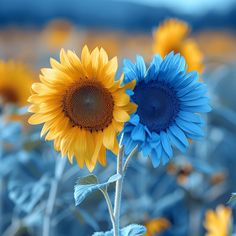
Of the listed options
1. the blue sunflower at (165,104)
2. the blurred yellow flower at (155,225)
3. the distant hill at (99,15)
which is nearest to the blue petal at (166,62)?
the blue sunflower at (165,104)

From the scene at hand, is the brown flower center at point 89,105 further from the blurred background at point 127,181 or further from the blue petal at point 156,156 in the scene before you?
the blurred background at point 127,181

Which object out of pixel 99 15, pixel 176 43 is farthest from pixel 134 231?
pixel 99 15

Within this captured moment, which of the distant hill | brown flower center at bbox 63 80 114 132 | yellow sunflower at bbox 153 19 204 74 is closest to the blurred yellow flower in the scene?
yellow sunflower at bbox 153 19 204 74

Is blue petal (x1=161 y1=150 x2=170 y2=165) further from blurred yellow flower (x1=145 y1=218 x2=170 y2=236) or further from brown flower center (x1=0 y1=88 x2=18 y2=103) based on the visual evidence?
brown flower center (x1=0 y1=88 x2=18 y2=103)

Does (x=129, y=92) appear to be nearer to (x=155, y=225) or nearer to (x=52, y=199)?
(x=52, y=199)

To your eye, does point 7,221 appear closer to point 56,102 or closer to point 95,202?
point 95,202

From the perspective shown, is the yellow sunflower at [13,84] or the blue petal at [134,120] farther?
the yellow sunflower at [13,84]
